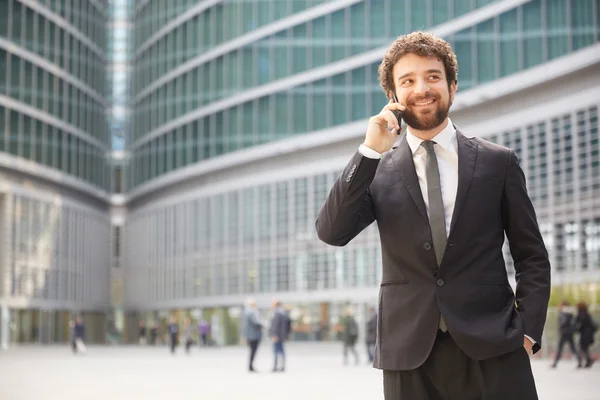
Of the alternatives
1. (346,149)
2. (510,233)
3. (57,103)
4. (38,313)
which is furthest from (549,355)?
(57,103)

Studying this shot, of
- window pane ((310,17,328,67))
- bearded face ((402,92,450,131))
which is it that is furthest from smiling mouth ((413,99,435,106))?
window pane ((310,17,328,67))

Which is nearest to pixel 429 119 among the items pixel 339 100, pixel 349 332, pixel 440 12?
pixel 349 332

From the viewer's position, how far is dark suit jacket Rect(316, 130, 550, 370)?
11.8 feet

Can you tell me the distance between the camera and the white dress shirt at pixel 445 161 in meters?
3.77

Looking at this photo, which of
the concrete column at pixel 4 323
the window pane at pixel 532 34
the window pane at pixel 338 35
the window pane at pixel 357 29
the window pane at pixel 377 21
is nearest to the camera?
the window pane at pixel 532 34

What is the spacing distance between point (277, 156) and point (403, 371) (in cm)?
5553

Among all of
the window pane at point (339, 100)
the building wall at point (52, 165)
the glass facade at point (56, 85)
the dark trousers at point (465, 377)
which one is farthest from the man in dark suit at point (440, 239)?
the glass facade at point (56, 85)

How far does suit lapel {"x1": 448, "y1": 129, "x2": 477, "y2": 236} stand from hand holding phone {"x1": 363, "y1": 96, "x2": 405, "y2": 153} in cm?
25

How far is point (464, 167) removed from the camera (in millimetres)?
3775

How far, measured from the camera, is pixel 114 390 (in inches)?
722

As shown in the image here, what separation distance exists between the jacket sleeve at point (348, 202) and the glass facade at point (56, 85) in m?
60.1

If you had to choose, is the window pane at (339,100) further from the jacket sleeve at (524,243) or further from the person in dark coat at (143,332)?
the jacket sleeve at (524,243)

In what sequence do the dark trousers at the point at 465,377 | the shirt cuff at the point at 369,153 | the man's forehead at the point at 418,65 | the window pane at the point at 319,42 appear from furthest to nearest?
the window pane at the point at 319,42 < the man's forehead at the point at 418,65 < the shirt cuff at the point at 369,153 < the dark trousers at the point at 465,377

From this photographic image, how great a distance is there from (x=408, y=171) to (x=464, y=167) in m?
0.20
